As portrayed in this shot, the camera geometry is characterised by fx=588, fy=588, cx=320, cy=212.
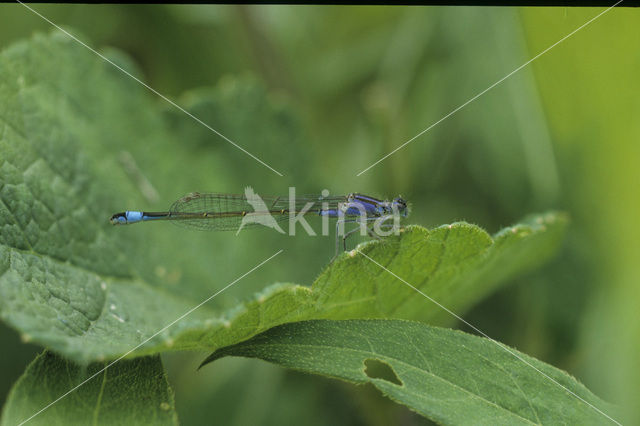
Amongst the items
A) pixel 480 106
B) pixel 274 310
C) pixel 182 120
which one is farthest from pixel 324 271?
pixel 480 106

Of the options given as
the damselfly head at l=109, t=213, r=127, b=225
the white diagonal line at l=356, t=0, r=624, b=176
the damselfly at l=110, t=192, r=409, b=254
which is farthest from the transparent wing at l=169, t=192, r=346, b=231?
the white diagonal line at l=356, t=0, r=624, b=176

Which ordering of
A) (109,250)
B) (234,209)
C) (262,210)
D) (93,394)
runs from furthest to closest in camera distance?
(262,210) → (234,209) → (109,250) → (93,394)

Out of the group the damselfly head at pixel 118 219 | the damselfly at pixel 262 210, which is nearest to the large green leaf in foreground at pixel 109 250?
the damselfly head at pixel 118 219

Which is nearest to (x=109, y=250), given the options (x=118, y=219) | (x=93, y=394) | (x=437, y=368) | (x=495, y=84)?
(x=118, y=219)

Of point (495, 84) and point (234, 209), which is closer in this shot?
point (234, 209)

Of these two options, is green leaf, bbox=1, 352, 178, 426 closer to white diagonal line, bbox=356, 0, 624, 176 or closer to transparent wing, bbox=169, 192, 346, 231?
transparent wing, bbox=169, 192, 346, 231

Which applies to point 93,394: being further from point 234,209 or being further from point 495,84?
point 495,84

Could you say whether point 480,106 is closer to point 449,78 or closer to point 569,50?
point 449,78
